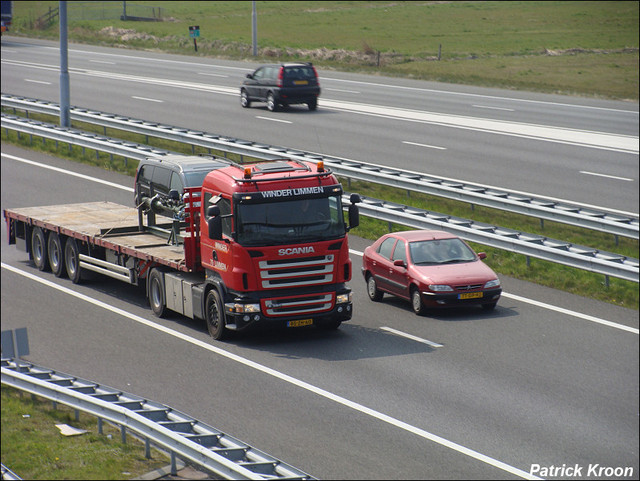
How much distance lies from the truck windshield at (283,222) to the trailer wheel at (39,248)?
23.3 ft

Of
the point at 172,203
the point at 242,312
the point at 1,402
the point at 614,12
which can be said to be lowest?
the point at 1,402

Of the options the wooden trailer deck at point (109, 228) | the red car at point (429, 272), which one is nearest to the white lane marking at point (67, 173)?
the wooden trailer deck at point (109, 228)

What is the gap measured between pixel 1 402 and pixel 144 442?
3.35 metres

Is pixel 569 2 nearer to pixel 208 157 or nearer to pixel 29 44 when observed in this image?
pixel 29 44

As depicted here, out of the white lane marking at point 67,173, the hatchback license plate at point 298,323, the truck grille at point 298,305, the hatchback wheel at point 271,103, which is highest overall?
the hatchback wheel at point 271,103

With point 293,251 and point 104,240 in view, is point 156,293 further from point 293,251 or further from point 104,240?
point 293,251

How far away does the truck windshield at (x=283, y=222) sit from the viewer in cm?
1561

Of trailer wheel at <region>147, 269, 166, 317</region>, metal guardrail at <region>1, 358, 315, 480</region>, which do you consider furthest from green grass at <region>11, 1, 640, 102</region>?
metal guardrail at <region>1, 358, 315, 480</region>

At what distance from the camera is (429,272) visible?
1756 cm

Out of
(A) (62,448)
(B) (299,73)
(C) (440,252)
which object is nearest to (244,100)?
(B) (299,73)

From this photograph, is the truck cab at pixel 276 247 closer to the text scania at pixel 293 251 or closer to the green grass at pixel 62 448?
the text scania at pixel 293 251

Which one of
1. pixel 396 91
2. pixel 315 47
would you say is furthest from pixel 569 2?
pixel 396 91

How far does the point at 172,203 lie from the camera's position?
711 inches

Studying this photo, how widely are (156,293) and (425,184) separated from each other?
8406mm
